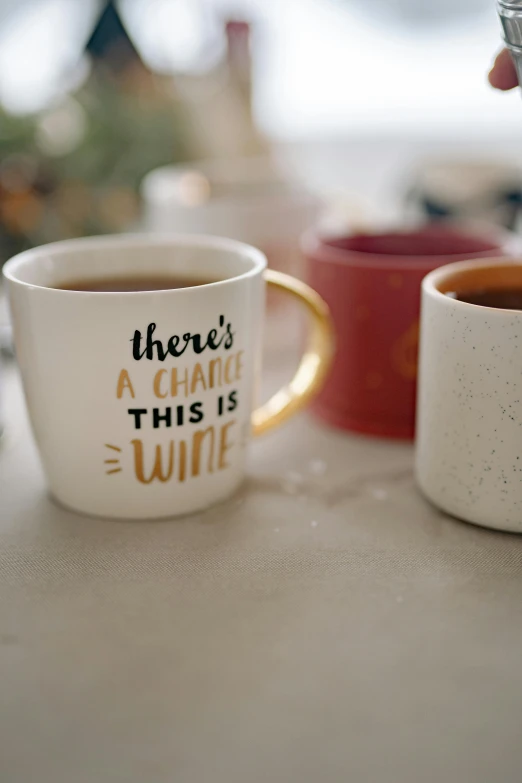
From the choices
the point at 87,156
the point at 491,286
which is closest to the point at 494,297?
the point at 491,286

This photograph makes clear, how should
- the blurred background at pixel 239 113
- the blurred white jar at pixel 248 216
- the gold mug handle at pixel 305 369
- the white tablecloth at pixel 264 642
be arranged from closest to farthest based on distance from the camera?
the white tablecloth at pixel 264 642
the gold mug handle at pixel 305 369
the blurred white jar at pixel 248 216
the blurred background at pixel 239 113

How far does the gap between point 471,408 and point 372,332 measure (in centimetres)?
14

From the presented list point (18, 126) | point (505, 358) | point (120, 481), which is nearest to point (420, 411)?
point (505, 358)

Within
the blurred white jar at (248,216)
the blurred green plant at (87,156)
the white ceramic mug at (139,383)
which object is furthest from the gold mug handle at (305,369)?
the blurred green plant at (87,156)

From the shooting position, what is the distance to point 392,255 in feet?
2.14

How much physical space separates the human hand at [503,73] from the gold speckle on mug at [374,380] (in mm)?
200

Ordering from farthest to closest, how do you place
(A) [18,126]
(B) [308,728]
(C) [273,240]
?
(A) [18,126] < (C) [273,240] < (B) [308,728]

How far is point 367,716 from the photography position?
0.33m

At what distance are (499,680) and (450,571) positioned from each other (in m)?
0.08

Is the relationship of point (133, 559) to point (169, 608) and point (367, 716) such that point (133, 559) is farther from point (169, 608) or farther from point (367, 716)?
point (367, 716)

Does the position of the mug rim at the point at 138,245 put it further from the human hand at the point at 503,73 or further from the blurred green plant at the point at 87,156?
the blurred green plant at the point at 87,156

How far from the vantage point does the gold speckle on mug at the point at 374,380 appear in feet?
1.88

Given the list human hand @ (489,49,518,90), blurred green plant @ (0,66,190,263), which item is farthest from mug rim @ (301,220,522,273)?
blurred green plant @ (0,66,190,263)

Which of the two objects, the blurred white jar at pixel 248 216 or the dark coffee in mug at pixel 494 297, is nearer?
the dark coffee in mug at pixel 494 297
